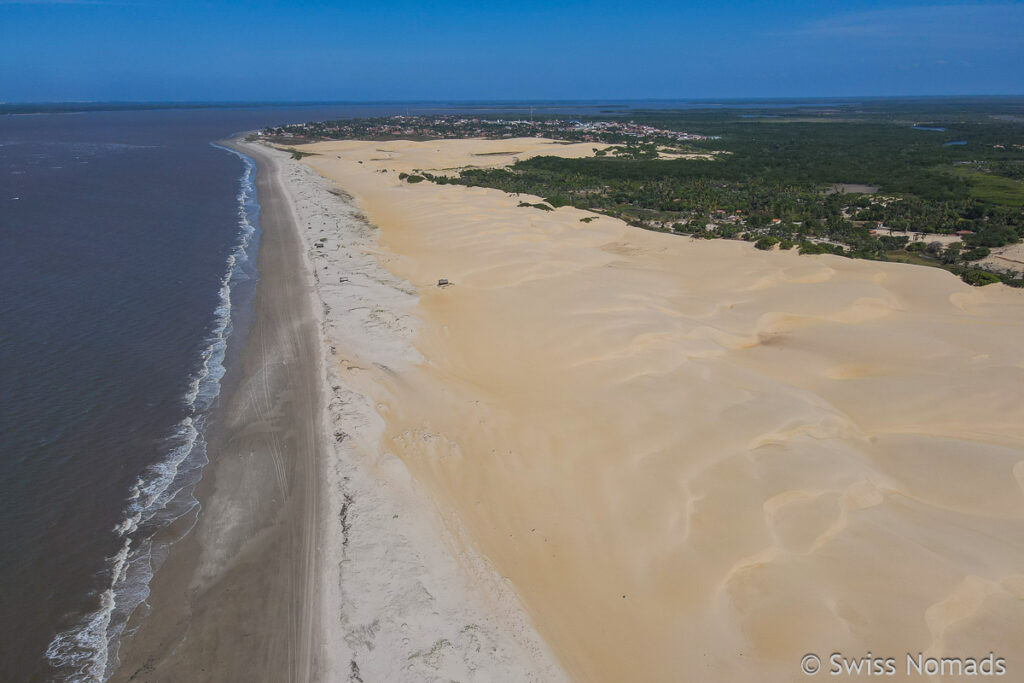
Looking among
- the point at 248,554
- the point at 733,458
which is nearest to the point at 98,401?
the point at 248,554

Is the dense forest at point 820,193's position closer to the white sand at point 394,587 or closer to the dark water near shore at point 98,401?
the white sand at point 394,587

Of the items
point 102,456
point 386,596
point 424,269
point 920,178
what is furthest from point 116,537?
point 920,178

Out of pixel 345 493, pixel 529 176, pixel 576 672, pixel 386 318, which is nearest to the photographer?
pixel 576 672

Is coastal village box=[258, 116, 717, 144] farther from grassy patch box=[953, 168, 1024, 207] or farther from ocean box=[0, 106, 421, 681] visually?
ocean box=[0, 106, 421, 681]

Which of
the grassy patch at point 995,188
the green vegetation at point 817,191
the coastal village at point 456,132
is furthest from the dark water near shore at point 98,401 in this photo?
the coastal village at point 456,132

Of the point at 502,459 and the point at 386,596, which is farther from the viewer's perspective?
the point at 502,459

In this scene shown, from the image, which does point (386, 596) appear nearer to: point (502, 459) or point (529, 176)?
point (502, 459)

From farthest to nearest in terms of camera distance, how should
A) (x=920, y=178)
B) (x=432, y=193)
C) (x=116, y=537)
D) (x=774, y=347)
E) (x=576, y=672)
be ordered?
(x=920, y=178) < (x=432, y=193) < (x=774, y=347) < (x=116, y=537) < (x=576, y=672)
